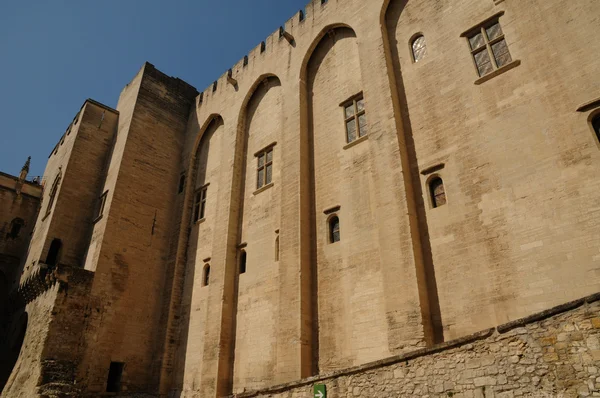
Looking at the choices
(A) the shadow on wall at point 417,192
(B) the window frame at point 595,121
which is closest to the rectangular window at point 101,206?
(A) the shadow on wall at point 417,192

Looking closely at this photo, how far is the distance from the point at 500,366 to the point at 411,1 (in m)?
10.1

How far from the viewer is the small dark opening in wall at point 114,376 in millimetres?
13781

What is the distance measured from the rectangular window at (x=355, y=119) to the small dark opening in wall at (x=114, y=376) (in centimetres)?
1049

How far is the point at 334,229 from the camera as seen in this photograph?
11586 millimetres

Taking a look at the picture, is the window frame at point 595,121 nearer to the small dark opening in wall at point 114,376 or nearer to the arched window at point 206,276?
the arched window at point 206,276

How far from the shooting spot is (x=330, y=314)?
1055 centimetres

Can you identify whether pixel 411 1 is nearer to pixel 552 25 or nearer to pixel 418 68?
pixel 418 68

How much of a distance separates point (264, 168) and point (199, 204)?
3969 millimetres

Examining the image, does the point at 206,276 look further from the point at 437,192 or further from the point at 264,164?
the point at 437,192

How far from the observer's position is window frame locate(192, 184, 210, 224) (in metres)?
16.9

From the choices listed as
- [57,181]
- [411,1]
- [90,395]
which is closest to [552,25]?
[411,1]

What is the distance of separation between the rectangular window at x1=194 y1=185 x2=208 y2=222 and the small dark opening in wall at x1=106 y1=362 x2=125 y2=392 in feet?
19.0

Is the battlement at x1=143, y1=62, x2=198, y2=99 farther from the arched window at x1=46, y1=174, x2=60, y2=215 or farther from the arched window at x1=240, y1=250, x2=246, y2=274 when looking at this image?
the arched window at x1=240, y1=250, x2=246, y2=274

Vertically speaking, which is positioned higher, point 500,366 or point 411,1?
point 411,1
